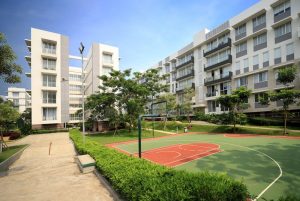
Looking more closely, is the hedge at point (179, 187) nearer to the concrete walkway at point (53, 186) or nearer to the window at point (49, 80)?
the concrete walkway at point (53, 186)

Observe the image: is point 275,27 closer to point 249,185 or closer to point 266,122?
point 266,122

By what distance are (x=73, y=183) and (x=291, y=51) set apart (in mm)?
34936

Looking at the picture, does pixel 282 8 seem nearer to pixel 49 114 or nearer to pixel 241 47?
pixel 241 47

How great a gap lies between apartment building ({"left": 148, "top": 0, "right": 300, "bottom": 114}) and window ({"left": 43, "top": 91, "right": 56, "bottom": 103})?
33.5 m

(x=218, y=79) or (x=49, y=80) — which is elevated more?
(x=49, y=80)

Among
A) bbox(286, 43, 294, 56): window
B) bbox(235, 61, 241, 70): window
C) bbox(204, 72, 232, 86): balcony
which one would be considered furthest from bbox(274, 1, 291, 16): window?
bbox(204, 72, 232, 86): balcony

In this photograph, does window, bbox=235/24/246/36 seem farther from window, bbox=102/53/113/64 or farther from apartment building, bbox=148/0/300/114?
window, bbox=102/53/113/64

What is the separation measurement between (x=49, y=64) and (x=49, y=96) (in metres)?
7.59

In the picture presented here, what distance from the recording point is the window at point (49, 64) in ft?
141

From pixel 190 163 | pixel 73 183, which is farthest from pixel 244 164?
pixel 73 183

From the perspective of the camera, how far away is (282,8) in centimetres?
3017

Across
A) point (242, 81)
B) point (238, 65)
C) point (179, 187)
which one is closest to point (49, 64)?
point (238, 65)

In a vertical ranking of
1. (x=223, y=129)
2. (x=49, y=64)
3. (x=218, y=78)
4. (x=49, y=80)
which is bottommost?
(x=223, y=129)

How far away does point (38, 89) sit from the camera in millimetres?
41469
